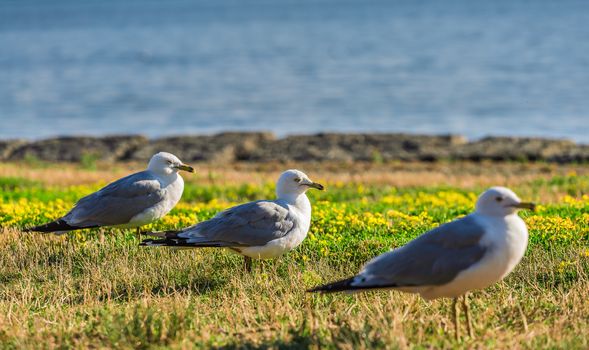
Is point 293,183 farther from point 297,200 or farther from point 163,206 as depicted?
point 163,206

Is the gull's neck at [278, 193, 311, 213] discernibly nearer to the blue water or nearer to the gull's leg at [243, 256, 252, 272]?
the gull's leg at [243, 256, 252, 272]

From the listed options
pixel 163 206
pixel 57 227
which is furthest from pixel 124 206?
pixel 57 227

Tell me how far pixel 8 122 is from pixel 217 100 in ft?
36.3

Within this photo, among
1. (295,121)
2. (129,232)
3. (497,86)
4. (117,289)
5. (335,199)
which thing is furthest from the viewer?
(497,86)

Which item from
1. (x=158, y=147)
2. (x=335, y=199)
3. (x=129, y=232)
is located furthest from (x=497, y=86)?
(x=129, y=232)

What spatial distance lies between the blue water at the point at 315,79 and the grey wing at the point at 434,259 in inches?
1059

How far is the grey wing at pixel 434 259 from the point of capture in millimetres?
7218

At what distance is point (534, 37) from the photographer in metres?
71.2

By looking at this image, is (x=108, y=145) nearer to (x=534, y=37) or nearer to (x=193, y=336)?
(x=193, y=336)

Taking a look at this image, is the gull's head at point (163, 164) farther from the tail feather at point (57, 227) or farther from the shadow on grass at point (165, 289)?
the shadow on grass at point (165, 289)

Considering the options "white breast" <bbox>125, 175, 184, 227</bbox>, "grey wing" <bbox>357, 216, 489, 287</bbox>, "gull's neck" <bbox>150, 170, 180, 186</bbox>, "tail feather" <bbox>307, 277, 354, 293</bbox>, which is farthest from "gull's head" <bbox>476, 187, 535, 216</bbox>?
"gull's neck" <bbox>150, 170, 180, 186</bbox>

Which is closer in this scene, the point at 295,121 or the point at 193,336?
the point at 193,336

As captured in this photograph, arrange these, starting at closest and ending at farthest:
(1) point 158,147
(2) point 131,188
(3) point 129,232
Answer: (2) point 131,188
(3) point 129,232
(1) point 158,147

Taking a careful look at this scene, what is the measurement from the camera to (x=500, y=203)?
23.8ft
